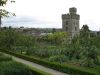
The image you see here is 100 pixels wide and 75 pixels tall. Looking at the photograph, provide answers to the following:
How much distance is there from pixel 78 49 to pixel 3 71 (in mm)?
10599

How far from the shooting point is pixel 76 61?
24859 millimetres

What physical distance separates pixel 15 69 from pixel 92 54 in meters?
7.04

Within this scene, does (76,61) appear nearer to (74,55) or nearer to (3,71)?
(74,55)

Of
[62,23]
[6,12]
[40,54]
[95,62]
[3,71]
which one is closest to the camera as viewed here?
[6,12]

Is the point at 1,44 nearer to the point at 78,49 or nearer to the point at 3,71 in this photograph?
the point at 78,49

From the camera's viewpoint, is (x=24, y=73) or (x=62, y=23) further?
(x=62, y=23)

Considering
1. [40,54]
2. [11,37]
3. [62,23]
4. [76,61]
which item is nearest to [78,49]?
[76,61]

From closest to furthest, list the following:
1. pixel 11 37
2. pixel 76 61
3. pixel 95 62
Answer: pixel 95 62 → pixel 76 61 → pixel 11 37

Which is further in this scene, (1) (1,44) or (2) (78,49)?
(1) (1,44)

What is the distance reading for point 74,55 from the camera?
2723 cm

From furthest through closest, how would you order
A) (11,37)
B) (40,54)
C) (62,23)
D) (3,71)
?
(62,23) → (11,37) → (40,54) → (3,71)

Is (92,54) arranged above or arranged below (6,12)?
below

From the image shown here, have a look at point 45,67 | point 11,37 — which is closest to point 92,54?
point 45,67

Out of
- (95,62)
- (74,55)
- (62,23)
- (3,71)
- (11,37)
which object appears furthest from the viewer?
(62,23)
